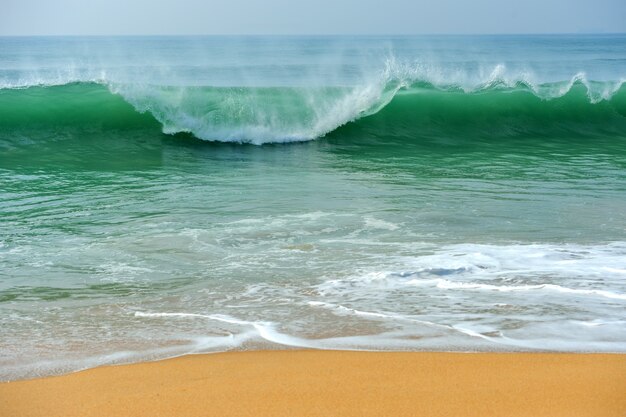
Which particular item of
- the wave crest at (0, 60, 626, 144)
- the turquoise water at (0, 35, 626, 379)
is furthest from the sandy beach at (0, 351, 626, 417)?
the wave crest at (0, 60, 626, 144)

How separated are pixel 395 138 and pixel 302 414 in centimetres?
1332

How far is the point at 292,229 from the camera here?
26.6ft

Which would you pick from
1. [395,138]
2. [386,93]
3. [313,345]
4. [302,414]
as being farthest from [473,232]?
[386,93]

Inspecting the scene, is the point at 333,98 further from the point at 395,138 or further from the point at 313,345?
the point at 313,345

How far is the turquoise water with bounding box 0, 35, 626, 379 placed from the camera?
534 cm

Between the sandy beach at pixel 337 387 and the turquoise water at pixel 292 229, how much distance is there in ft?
0.77

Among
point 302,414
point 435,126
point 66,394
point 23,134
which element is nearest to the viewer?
point 302,414

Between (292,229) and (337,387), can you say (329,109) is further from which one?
(337,387)

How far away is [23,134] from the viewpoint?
16781mm

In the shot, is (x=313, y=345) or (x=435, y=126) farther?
(x=435, y=126)

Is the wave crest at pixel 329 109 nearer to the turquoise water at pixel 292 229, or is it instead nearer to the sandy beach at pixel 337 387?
the turquoise water at pixel 292 229

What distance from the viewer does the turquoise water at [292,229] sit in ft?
17.5

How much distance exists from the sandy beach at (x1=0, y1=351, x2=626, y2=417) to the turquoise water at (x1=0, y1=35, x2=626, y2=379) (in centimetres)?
23

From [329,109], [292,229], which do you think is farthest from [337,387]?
[329,109]
